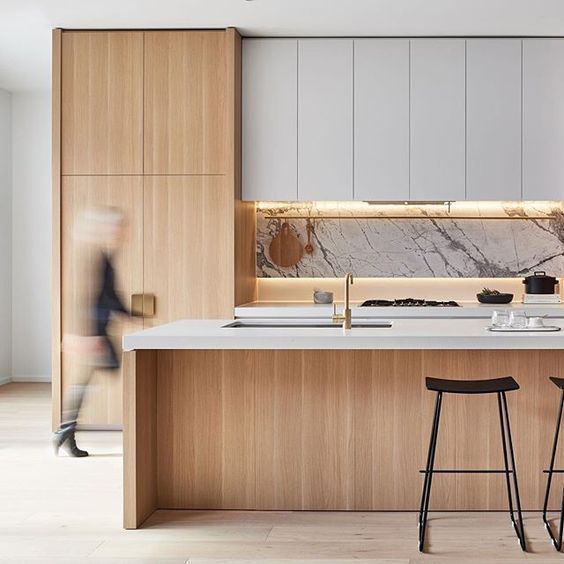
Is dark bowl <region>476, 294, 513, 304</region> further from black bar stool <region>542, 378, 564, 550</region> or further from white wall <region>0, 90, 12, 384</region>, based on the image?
white wall <region>0, 90, 12, 384</region>

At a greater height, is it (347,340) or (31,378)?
(347,340)

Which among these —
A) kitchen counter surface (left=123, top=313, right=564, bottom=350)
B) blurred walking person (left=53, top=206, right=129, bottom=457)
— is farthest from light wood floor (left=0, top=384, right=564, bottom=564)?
blurred walking person (left=53, top=206, right=129, bottom=457)

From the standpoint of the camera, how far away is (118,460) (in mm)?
4832

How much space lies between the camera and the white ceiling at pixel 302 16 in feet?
16.3

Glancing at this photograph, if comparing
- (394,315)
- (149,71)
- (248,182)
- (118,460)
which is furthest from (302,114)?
(118,460)

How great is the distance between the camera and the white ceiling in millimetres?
4980

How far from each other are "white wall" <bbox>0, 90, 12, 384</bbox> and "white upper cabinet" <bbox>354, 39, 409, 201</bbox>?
384cm

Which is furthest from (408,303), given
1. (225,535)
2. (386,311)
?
(225,535)

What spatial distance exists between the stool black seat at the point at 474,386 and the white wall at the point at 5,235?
5.58 m

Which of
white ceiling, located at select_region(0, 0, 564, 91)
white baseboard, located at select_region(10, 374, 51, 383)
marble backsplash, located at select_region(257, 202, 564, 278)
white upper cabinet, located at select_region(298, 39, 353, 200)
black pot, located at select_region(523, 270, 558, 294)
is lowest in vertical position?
white baseboard, located at select_region(10, 374, 51, 383)

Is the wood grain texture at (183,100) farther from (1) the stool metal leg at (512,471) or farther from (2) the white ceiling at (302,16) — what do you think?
(1) the stool metal leg at (512,471)

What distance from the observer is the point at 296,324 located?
5.25 m

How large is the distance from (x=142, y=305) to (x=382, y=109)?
2.11 meters

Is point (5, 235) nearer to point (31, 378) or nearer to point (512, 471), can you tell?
point (31, 378)
